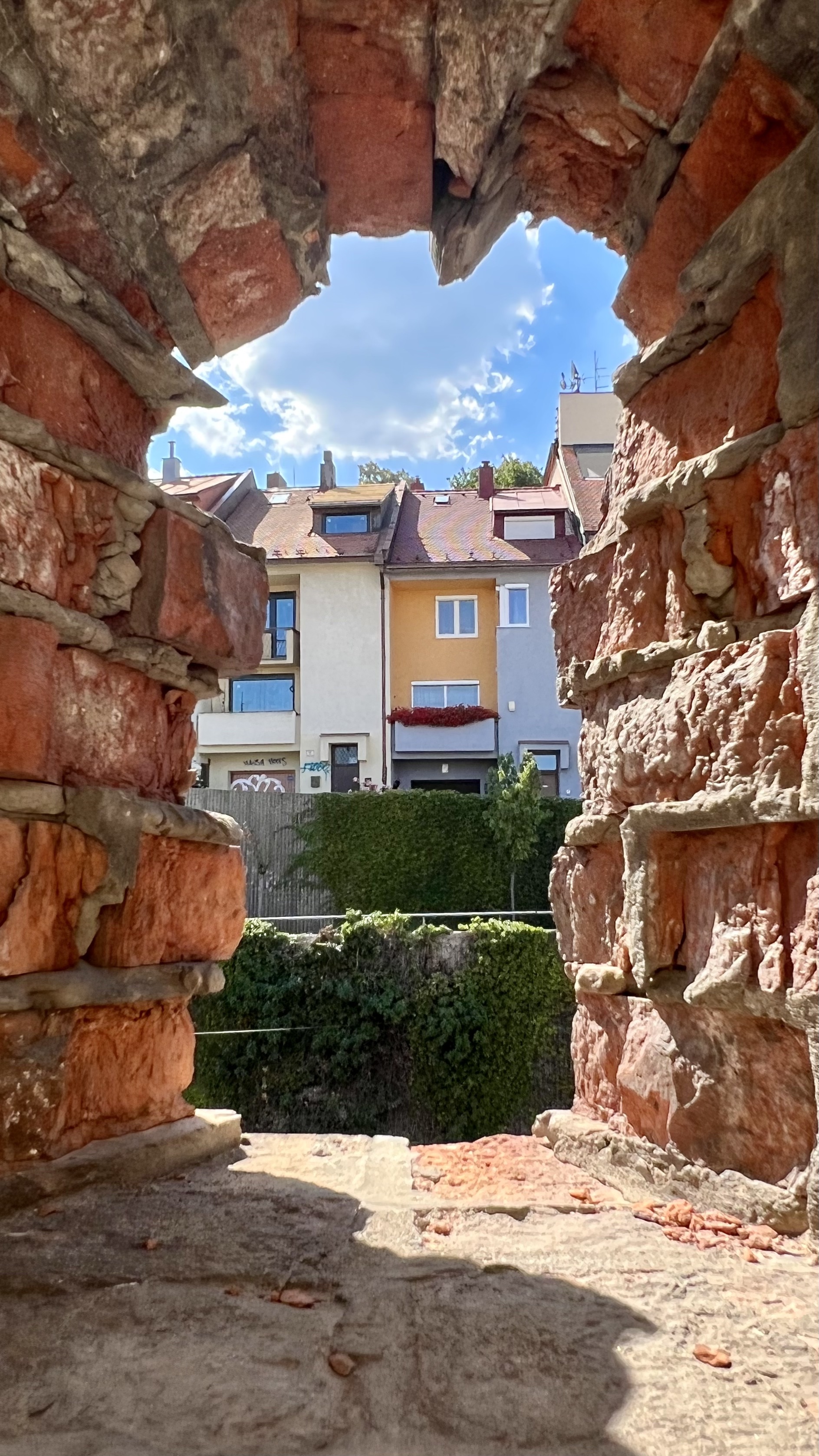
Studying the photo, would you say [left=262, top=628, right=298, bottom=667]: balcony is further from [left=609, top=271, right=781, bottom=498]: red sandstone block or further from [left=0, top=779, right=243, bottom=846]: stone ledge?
[left=0, top=779, right=243, bottom=846]: stone ledge

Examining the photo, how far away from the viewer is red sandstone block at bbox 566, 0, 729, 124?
2.92 m

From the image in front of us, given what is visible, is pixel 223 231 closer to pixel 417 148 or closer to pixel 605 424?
pixel 417 148

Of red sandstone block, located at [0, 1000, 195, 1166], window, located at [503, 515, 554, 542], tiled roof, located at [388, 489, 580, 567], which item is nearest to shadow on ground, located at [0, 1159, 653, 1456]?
red sandstone block, located at [0, 1000, 195, 1166]

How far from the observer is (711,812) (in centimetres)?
275

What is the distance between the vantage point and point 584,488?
20016 mm

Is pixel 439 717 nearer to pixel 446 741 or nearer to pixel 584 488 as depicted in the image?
pixel 446 741

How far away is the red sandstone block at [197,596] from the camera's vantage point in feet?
11.0

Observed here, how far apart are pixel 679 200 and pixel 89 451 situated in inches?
86.2

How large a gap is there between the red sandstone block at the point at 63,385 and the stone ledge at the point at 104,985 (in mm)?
1728

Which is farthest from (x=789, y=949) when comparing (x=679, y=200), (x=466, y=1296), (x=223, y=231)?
(x=223, y=231)

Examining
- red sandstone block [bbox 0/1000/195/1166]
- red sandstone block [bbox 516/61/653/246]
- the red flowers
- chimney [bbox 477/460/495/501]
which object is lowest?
red sandstone block [bbox 0/1000/195/1166]

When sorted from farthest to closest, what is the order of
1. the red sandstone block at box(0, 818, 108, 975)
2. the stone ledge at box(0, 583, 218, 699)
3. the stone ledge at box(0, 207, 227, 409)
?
1. the stone ledge at box(0, 207, 227, 409)
2. the stone ledge at box(0, 583, 218, 699)
3. the red sandstone block at box(0, 818, 108, 975)

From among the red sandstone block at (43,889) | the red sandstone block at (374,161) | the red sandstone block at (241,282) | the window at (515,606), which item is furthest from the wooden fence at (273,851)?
the red sandstone block at (43,889)

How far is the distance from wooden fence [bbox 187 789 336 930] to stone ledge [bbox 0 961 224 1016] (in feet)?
39.9
